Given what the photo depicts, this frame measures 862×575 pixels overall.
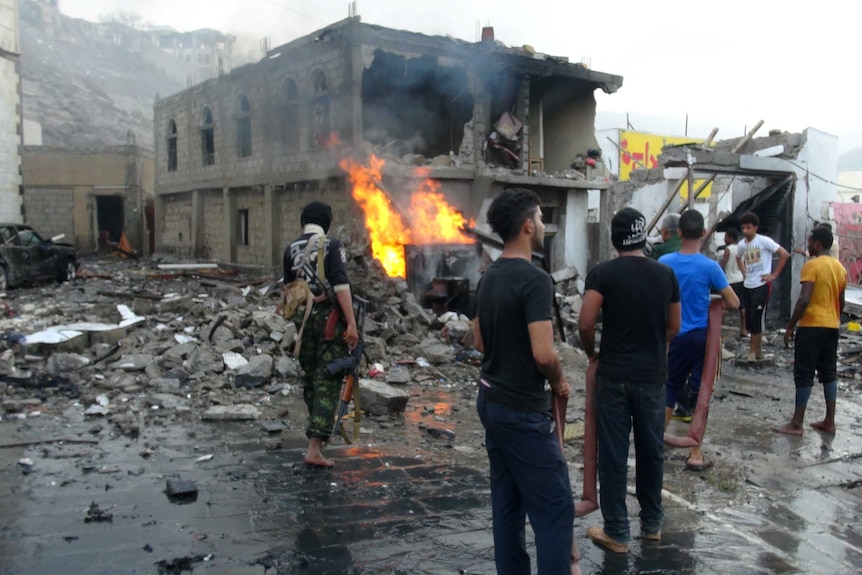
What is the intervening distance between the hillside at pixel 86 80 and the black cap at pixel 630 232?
132 feet

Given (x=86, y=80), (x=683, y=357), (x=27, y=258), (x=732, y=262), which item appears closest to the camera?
(x=683, y=357)

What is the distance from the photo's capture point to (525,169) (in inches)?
643

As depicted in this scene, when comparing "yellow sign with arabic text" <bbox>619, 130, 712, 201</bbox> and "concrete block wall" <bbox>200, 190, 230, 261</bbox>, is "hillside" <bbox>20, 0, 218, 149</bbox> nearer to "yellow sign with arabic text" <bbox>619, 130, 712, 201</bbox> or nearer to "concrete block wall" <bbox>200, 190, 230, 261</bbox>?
"concrete block wall" <bbox>200, 190, 230, 261</bbox>

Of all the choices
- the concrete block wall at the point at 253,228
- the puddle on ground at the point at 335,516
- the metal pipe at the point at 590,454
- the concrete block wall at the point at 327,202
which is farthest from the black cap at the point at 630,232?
the concrete block wall at the point at 253,228

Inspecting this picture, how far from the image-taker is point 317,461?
183 inches

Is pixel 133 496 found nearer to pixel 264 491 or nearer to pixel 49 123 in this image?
pixel 264 491

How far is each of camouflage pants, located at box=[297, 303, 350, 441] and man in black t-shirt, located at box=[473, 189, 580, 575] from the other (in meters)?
2.03

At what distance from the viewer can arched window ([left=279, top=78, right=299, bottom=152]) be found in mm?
15922

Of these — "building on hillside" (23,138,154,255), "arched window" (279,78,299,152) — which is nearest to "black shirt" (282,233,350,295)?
"arched window" (279,78,299,152)

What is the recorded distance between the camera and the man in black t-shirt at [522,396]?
8.61ft

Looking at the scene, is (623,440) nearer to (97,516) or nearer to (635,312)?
(635,312)

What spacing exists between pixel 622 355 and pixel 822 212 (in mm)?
13920

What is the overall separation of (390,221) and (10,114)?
1796 cm

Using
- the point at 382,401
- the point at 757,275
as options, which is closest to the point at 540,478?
the point at 382,401
